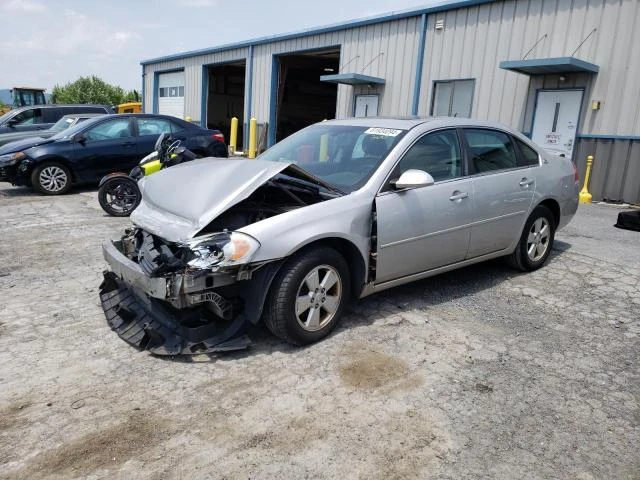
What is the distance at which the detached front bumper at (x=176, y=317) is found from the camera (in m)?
3.24

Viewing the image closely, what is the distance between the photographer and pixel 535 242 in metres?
5.37

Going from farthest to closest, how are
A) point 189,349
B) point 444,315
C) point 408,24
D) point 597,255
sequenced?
point 408,24
point 597,255
point 444,315
point 189,349

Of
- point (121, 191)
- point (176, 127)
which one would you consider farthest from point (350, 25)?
point (121, 191)

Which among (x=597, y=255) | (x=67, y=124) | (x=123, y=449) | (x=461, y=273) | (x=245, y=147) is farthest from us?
(x=245, y=147)

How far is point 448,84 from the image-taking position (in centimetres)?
1340

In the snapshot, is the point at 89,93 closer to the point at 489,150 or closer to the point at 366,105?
the point at 366,105

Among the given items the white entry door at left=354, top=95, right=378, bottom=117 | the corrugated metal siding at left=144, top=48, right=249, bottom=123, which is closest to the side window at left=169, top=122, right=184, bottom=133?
the white entry door at left=354, top=95, right=378, bottom=117

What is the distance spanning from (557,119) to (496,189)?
784 cm

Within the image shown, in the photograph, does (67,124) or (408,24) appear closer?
(67,124)

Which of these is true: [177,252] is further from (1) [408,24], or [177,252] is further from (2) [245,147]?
(2) [245,147]

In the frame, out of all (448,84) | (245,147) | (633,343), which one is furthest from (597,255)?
(245,147)

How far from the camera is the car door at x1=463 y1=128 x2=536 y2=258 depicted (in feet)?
15.2

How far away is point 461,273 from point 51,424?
3.95m

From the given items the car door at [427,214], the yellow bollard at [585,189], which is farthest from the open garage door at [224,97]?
the car door at [427,214]
